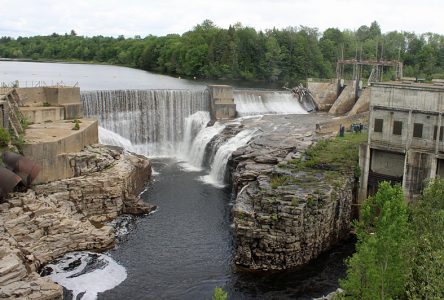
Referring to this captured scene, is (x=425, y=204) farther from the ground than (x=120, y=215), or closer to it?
farther from the ground

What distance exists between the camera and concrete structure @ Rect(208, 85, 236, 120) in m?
53.9

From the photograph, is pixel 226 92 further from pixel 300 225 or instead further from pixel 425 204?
pixel 425 204

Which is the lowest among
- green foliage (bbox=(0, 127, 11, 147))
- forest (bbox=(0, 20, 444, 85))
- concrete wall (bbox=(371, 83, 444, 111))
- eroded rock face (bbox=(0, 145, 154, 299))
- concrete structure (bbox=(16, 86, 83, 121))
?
eroded rock face (bbox=(0, 145, 154, 299))

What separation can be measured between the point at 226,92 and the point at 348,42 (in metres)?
71.3

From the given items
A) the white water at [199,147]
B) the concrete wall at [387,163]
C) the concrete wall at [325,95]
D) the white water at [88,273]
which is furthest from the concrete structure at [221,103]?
the white water at [88,273]

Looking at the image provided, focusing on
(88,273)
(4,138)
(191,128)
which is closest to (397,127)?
(88,273)

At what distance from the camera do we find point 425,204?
19922 millimetres

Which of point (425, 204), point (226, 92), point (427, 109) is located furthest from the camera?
point (226, 92)

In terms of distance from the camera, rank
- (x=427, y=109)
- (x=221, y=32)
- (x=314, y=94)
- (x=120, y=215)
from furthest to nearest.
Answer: (x=221, y=32) → (x=314, y=94) → (x=120, y=215) → (x=427, y=109)

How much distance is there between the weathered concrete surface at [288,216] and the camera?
27297mm

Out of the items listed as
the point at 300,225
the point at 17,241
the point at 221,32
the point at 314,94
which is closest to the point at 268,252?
the point at 300,225

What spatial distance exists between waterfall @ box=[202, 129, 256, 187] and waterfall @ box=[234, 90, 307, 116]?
473 inches

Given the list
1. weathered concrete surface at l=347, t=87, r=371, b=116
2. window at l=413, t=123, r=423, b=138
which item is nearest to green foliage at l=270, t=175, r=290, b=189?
window at l=413, t=123, r=423, b=138

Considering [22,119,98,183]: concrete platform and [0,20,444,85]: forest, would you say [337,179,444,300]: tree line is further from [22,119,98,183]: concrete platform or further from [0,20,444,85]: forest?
[0,20,444,85]: forest
